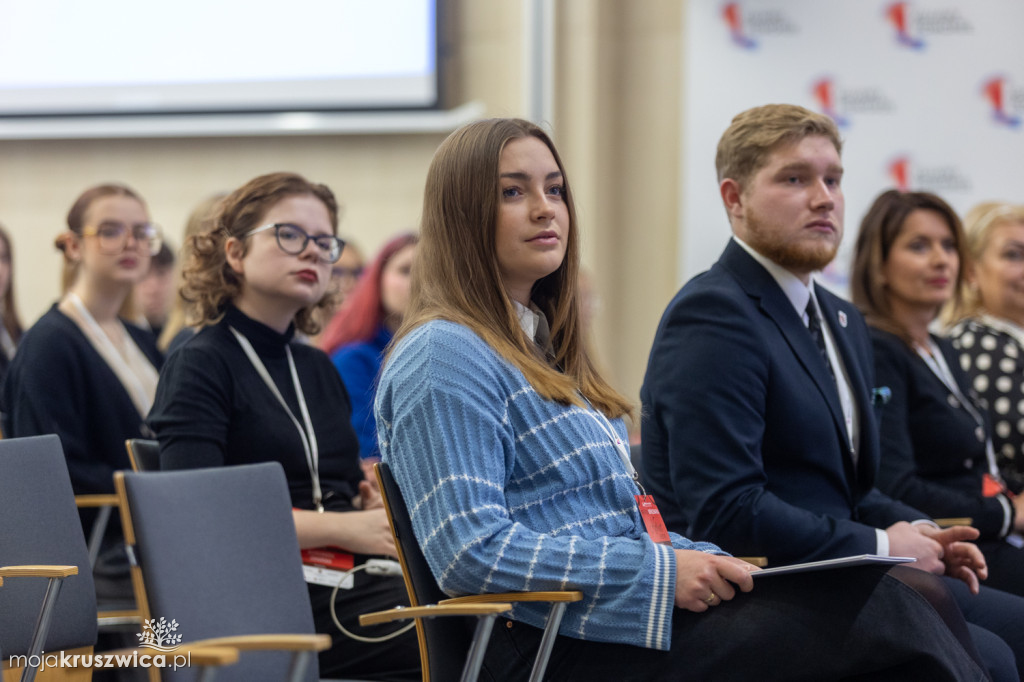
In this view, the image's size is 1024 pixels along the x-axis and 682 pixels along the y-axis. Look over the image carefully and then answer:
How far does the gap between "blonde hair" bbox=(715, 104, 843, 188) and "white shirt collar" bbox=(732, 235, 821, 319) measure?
0.19 meters

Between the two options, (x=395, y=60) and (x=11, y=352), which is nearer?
(x=11, y=352)

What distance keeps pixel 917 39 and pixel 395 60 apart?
8.74ft

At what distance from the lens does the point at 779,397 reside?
2309mm

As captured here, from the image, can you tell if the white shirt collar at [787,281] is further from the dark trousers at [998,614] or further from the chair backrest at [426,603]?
the chair backrest at [426,603]

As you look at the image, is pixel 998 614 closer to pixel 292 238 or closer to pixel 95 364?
pixel 292 238

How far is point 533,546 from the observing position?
174 centimetres

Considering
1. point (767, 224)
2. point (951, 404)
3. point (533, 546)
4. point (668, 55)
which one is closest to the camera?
point (533, 546)

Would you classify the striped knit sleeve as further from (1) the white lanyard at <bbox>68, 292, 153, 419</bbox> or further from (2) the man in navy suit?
(1) the white lanyard at <bbox>68, 292, 153, 419</bbox>

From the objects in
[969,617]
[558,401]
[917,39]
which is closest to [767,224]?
[558,401]

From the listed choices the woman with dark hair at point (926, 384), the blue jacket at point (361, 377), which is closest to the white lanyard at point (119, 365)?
the blue jacket at point (361, 377)

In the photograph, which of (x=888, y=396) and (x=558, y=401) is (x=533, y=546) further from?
(x=888, y=396)

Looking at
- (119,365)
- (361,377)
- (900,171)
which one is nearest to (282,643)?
(119,365)

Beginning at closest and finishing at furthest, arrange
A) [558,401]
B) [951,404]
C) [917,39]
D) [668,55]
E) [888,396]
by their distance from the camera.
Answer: [558,401] < [888,396] < [951,404] < [917,39] < [668,55]

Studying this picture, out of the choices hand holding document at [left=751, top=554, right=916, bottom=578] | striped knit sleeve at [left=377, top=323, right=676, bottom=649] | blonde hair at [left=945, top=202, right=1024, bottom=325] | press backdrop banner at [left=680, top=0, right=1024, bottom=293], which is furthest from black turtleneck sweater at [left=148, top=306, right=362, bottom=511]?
press backdrop banner at [left=680, top=0, right=1024, bottom=293]
